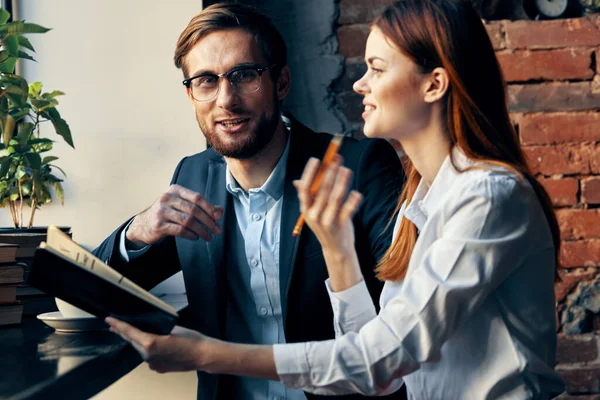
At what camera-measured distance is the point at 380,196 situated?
1386 millimetres

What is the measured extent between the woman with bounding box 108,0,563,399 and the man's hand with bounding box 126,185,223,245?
11.4 inches

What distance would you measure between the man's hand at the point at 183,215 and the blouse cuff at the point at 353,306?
266mm

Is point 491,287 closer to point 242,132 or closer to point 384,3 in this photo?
point 242,132

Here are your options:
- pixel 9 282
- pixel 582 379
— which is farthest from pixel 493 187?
pixel 582 379

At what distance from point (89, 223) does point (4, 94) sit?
0.42m

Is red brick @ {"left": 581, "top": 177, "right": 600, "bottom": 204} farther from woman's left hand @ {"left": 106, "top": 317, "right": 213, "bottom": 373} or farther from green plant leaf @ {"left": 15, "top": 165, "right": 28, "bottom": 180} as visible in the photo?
green plant leaf @ {"left": 15, "top": 165, "right": 28, "bottom": 180}

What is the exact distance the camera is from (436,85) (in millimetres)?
956

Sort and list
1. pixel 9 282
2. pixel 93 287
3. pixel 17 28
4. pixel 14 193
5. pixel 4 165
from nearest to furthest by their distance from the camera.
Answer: pixel 93 287 → pixel 9 282 → pixel 17 28 → pixel 4 165 → pixel 14 193

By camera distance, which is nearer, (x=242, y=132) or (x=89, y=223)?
(x=242, y=132)

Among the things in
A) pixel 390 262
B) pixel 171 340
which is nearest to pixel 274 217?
pixel 390 262

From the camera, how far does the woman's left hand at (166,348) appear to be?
0.83 meters

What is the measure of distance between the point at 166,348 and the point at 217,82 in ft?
2.39

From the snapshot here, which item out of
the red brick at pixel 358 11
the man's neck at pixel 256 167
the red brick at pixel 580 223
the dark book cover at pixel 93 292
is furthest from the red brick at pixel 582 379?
the dark book cover at pixel 93 292

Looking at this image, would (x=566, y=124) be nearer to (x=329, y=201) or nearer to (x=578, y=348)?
(x=578, y=348)
